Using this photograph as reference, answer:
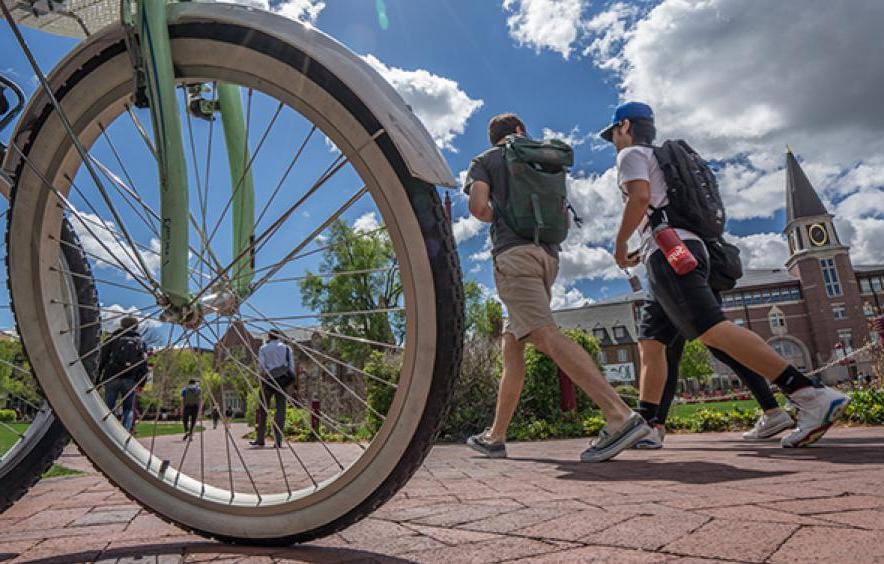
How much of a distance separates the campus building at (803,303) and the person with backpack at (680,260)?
5520 centimetres

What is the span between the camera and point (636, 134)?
3.47m

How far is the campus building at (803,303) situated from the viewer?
57.4 m

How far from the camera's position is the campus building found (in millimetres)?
57406

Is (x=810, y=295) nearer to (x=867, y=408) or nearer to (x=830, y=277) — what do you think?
(x=830, y=277)

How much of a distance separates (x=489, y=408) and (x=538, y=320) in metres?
3.82

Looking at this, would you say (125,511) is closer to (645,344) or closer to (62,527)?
(62,527)

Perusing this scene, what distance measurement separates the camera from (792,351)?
60719 mm

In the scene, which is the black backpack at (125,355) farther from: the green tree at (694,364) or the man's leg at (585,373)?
the green tree at (694,364)

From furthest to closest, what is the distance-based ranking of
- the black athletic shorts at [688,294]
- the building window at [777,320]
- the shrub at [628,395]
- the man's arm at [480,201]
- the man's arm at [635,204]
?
the building window at [777,320]
the shrub at [628,395]
the man's arm at [480,201]
the man's arm at [635,204]
the black athletic shorts at [688,294]

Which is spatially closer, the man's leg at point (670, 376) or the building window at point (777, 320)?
the man's leg at point (670, 376)

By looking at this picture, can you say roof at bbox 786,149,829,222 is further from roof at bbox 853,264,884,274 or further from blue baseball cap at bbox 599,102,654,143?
blue baseball cap at bbox 599,102,654,143

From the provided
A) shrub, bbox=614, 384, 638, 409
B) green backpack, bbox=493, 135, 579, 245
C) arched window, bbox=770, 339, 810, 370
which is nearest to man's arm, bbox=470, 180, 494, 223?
green backpack, bbox=493, 135, 579, 245

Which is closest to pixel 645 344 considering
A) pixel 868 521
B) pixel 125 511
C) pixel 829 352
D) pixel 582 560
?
pixel 868 521

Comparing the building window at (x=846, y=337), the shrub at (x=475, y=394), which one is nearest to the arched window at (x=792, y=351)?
the building window at (x=846, y=337)
